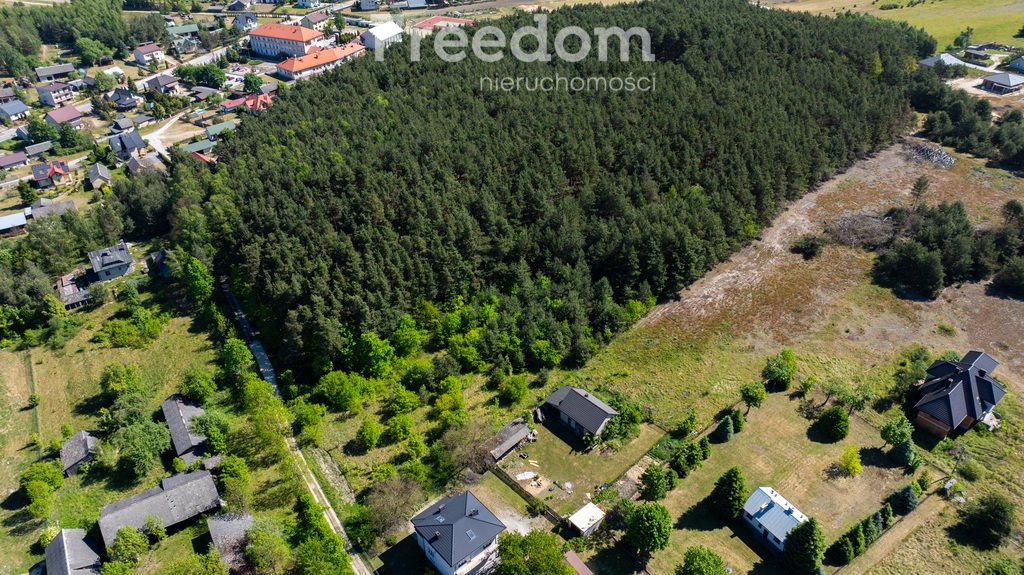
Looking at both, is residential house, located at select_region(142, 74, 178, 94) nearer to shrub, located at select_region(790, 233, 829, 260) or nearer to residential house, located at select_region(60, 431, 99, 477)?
residential house, located at select_region(60, 431, 99, 477)

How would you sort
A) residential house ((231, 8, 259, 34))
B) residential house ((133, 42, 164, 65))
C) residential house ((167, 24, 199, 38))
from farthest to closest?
1. residential house ((231, 8, 259, 34))
2. residential house ((167, 24, 199, 38))
3. residential house ((133, 42, 164, 65))

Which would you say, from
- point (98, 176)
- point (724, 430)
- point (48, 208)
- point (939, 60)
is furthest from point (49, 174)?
point (939, 60)

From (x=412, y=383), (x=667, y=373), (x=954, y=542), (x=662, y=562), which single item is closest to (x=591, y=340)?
(x=667, y=373)

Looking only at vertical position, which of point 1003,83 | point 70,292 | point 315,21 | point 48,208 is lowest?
point 70,292

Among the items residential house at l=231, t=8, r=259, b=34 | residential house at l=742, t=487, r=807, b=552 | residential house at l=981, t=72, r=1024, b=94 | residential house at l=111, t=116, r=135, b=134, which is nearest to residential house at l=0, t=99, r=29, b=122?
residential house at l=111, t=116, r=135, b=134

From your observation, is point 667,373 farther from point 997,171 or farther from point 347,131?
point 997,171

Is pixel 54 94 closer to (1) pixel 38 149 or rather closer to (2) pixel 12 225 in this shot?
(1) pixel 38 149

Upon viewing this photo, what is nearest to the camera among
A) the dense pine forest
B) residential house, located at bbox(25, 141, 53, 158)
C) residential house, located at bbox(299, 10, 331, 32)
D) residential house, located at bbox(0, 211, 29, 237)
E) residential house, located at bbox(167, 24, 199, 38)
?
the dense pine forest

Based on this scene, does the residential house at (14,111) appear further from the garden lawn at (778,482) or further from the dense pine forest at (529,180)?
the garden lawn at (778,482)
